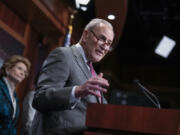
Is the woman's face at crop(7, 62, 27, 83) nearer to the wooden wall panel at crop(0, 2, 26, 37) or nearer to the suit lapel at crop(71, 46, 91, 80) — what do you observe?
the suit lapel at crop(71, 46, 91, 80)

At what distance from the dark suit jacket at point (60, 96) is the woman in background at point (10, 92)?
Answer: 111 centimetres

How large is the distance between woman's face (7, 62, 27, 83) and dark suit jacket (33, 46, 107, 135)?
4.20 ft

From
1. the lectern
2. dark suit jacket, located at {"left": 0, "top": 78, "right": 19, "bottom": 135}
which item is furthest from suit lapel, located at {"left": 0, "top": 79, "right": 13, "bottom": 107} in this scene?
the lectern

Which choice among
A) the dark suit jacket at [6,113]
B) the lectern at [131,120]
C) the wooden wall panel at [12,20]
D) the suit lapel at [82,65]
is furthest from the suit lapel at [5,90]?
the wooden wall panel at [12,20]

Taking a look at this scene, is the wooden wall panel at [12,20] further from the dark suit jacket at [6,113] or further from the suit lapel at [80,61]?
the suit lapel at [80,61]

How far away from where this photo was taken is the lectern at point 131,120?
128cm

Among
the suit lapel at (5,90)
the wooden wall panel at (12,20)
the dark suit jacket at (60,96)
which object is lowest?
the dark suit jacket at (60,96)

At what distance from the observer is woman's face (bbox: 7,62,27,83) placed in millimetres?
2846

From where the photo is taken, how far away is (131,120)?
1323mm

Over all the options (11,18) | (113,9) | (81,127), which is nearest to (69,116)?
(81,127)

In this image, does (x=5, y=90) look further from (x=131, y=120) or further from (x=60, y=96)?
(x=131, y=120)

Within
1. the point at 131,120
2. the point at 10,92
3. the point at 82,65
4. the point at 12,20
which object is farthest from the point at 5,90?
the point at 12,20

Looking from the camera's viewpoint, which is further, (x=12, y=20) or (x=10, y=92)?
(x=12, y=20)

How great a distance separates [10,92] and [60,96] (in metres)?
1.43
